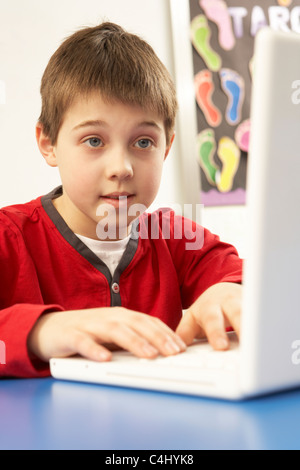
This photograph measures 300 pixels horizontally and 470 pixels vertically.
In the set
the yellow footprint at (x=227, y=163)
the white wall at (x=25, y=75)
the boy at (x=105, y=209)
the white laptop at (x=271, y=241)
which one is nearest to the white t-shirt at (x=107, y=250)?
the boy at (x=105, y=209)

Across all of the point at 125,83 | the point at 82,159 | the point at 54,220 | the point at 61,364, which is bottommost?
the point at 61,364

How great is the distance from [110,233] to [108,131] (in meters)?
0.23

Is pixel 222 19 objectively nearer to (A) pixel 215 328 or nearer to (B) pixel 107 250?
(B) pixel 107 250

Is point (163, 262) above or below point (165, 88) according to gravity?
below

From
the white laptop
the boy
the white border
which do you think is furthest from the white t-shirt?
the white border

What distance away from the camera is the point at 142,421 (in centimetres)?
42

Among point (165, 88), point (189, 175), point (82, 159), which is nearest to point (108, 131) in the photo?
point (82, 159)

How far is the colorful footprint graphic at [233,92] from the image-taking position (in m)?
2.20

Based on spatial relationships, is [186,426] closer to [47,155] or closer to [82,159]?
[82,159]

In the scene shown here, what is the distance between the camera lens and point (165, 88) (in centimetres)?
102

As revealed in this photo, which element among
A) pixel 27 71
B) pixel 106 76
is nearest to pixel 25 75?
pixel 27 71

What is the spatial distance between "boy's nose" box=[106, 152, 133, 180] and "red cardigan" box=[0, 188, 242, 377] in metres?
0.16
